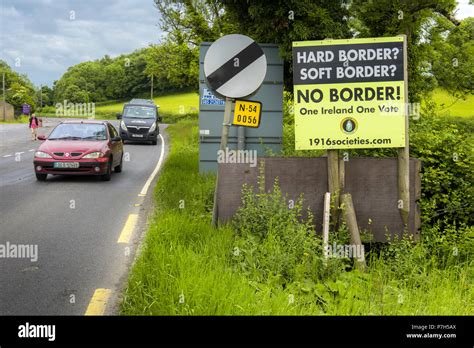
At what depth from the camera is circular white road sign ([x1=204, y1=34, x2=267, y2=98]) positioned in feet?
20.2

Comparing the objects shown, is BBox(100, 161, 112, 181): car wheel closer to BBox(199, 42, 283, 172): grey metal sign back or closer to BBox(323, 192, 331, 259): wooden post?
BBox(199, 42, 283, 172): grey metal sign back

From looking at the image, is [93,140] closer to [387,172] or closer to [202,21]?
[387,172]

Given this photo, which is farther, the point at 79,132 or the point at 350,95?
the point at 79,132

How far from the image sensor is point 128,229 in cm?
763

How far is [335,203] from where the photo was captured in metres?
6.12

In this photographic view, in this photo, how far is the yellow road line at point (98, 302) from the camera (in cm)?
441

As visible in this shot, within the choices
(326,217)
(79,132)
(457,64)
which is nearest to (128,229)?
(326,217)

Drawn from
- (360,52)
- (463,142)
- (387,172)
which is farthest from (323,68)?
(463,142)

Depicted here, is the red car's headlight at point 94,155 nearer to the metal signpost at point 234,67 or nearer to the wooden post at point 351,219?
the metal signpost at point 234,67

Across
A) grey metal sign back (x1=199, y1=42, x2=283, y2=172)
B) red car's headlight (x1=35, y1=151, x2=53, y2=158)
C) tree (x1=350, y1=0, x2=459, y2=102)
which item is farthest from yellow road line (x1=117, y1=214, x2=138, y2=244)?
tree (x1=350, y1=0, x2=459, y2=102)

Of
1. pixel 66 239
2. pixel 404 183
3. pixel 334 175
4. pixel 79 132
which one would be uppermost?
pixel 79 132

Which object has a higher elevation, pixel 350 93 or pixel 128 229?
pixel 350 93

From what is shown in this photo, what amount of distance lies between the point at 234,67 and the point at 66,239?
130 inches

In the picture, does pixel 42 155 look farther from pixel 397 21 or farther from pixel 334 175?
pixel 397 21
